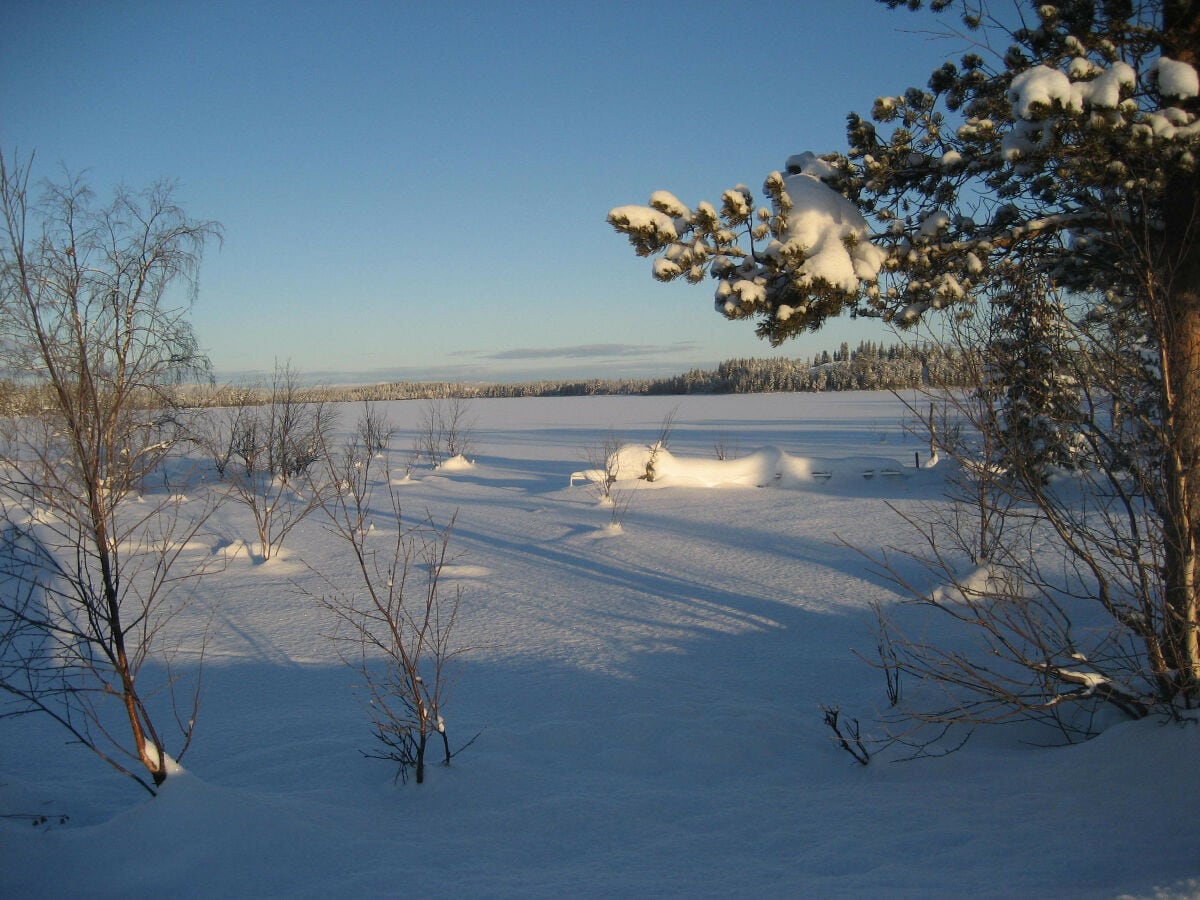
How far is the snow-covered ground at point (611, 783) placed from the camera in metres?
2.87

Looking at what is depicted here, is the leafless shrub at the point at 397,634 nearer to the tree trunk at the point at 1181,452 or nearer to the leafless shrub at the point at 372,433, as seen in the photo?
the tree trunk at the point at 1181,452

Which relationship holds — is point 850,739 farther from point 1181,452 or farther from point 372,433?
point 372,433

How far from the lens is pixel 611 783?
13.5 ft

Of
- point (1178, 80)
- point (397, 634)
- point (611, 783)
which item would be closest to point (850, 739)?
point (611, 783)

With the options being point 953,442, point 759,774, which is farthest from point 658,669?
point 953,442

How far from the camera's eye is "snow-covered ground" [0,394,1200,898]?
287 cm

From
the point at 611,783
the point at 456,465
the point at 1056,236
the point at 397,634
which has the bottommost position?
the point at 611,783

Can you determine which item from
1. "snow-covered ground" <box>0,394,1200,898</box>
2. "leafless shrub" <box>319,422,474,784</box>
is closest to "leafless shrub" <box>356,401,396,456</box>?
"leafless shrub" <box>319,422,474,784</box>

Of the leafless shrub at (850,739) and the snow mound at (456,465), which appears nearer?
the leafless shrub at (850,739)

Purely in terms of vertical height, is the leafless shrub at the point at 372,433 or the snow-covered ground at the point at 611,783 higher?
the leafless shrub at the point at 372,433

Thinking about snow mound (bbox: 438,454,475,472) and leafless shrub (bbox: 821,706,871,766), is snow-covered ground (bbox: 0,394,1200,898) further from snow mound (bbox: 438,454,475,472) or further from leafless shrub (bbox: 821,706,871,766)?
snow mound (bbox: 438,454,475,472)

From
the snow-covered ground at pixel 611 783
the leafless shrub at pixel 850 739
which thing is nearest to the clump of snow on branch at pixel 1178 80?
the snow-covered ground at pixel 611 783

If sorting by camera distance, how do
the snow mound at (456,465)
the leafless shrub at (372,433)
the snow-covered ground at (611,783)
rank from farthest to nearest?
the snow mound at (456,465)
the leafless shrub at (372,433)
the snow-covered ground at (611,783)

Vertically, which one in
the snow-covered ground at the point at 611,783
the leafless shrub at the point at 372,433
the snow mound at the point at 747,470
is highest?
the leafless shrub at the point at 372,433
